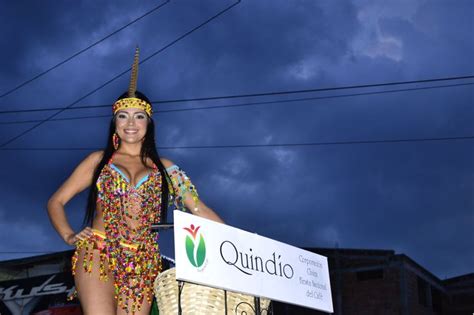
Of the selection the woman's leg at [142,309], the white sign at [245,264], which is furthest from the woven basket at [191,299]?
the white sign at [245,264]

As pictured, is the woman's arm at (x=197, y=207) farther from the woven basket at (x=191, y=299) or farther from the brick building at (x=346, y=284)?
the brick building at (x=346, y=284)

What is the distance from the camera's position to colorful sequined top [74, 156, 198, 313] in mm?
3541

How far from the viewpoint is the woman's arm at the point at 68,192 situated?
3.68 m

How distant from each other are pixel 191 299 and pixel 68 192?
0.92 m

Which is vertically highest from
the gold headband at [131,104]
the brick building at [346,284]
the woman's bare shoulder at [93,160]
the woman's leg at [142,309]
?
the brick building at [346,284]

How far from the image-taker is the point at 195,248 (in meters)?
3.16

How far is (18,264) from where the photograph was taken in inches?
688

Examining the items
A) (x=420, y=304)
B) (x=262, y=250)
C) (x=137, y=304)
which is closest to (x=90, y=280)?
(x=137, y=304)

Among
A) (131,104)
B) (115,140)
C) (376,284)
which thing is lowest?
(115,140)

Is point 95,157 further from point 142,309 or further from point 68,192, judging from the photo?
point 142,309

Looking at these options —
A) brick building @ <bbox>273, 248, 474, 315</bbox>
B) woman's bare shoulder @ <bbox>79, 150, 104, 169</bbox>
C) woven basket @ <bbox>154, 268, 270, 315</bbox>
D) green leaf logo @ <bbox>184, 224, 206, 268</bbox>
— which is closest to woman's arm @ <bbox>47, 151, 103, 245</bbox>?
woman's bare shoulder @ <bbox>79, 150, 104, 169</bbox>

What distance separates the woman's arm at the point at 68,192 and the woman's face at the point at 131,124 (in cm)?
18

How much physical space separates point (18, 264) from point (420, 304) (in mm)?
10810

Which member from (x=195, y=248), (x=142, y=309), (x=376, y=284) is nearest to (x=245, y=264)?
(x=195, y=248)
